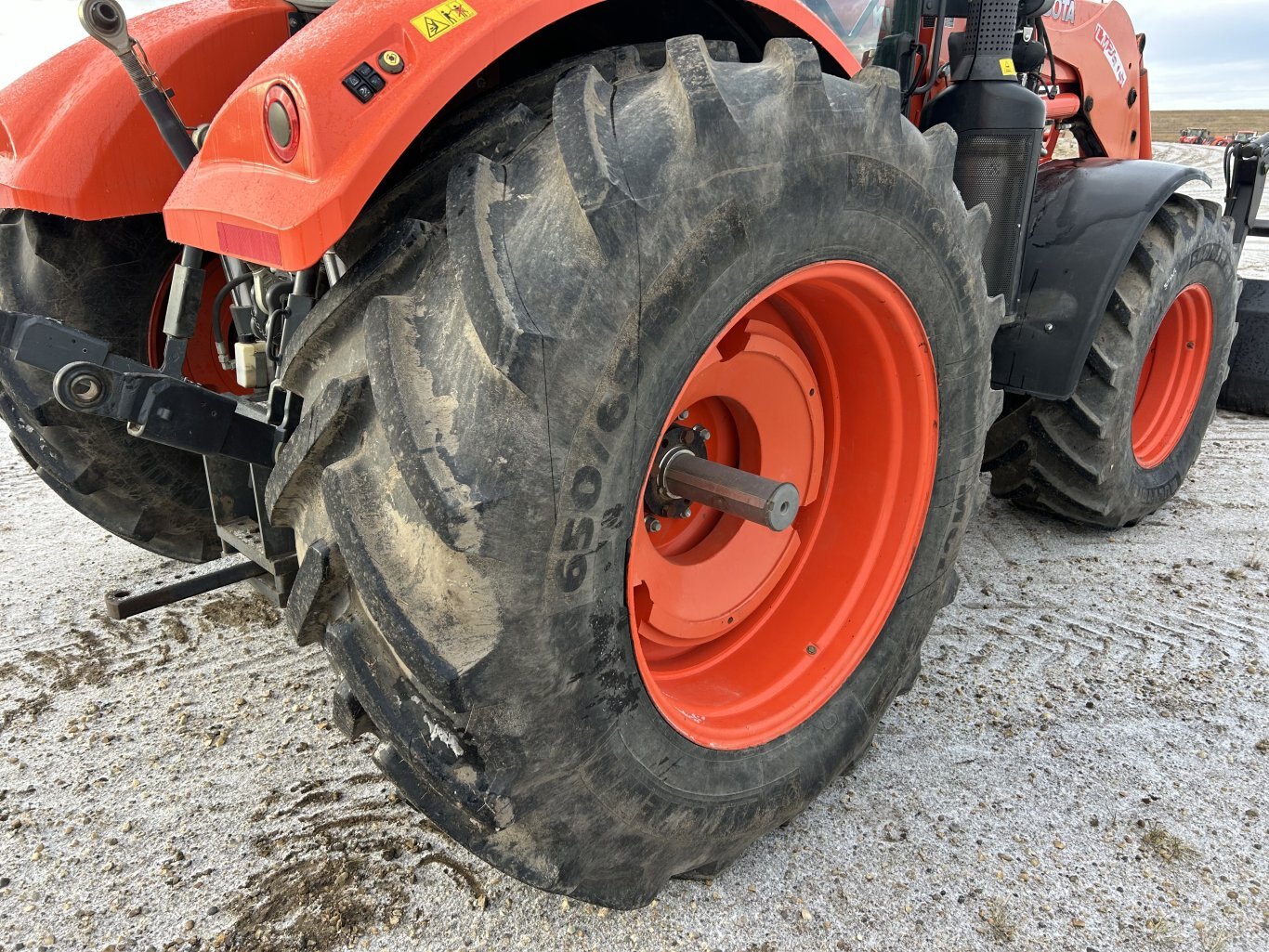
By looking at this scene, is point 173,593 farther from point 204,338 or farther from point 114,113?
point 114,113

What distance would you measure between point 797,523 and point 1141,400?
Result: 220cm

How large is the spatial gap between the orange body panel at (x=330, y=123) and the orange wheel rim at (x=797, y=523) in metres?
0.72

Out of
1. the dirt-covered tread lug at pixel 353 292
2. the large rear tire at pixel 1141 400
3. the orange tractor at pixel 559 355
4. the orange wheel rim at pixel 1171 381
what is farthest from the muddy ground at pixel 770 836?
the dirt-covered tread lug at pixel 353 292

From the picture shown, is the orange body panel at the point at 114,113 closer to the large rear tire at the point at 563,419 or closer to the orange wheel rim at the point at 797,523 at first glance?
the large rear tire at the point at 563,419

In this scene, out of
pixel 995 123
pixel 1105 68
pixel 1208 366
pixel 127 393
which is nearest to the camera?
pixel 127 393

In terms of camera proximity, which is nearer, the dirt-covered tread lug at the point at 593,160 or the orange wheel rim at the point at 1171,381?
the dirt-covered tread lug at the point at 593,160

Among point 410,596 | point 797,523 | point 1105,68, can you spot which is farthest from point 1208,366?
point 410,596

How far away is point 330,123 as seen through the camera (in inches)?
44.5

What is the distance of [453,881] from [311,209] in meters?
1.24

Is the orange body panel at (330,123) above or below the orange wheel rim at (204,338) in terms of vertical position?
above

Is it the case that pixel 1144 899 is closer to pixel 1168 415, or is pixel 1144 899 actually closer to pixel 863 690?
pixel 863 690

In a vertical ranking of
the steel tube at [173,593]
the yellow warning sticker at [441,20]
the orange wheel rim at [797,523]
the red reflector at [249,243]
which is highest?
the yellow warning sticker at [441,20]

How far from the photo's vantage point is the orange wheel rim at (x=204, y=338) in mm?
2250

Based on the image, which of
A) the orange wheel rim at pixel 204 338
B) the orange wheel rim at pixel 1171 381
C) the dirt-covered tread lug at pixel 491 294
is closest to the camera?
the dirt-covered tread lug at pixel 491 294
